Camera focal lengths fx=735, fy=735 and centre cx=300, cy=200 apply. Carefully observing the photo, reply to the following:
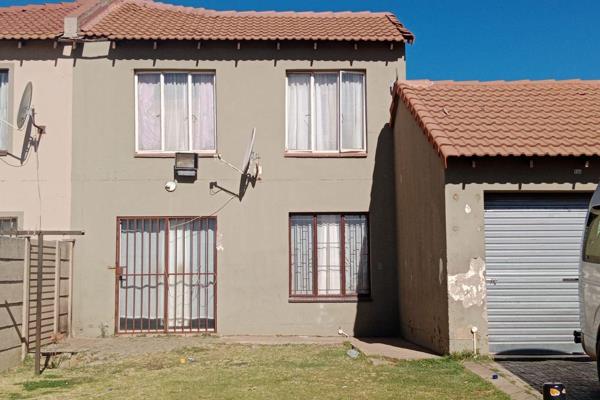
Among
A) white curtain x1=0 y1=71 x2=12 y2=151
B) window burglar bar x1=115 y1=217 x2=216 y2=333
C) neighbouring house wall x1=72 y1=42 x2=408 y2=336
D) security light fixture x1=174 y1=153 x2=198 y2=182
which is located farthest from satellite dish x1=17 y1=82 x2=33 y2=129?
security light fixture x1=174 y1=153 x2=198 y2=182

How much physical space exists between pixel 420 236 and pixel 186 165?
16.0ft

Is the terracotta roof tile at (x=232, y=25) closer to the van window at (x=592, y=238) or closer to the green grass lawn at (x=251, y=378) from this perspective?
the green grass lawn at (x=251, y=378)

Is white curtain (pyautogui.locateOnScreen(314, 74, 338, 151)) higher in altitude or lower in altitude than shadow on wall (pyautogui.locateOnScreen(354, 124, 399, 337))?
higher

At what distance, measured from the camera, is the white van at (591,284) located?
801cm

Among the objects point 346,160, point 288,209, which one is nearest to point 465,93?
point 346,160

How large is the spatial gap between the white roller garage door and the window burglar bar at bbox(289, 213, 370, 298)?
3885 mm

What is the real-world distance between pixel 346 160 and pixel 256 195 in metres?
1.93

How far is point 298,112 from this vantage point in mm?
14969

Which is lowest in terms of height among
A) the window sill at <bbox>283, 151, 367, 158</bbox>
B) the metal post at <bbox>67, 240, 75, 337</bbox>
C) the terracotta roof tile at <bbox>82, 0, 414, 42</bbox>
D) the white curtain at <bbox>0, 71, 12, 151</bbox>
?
the metal post at <bbox>67, 240, 75, 337</bbox>

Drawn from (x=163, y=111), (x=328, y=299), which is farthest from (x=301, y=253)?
(x=163, y=111)

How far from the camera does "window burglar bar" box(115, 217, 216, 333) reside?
47.0 ft

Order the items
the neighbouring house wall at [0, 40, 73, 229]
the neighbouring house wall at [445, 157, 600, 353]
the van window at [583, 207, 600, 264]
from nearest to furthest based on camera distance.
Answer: the van window at [583, 207, 600, 264] → the neighbouring house wall at [445, 157, 600, 353] → the neighbouring house wall at [0, 40, 73, 229]

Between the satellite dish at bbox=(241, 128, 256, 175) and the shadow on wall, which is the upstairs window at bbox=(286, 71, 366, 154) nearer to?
the shadow on wall

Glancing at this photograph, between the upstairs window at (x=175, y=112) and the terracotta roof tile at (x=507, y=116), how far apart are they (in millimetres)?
3771
